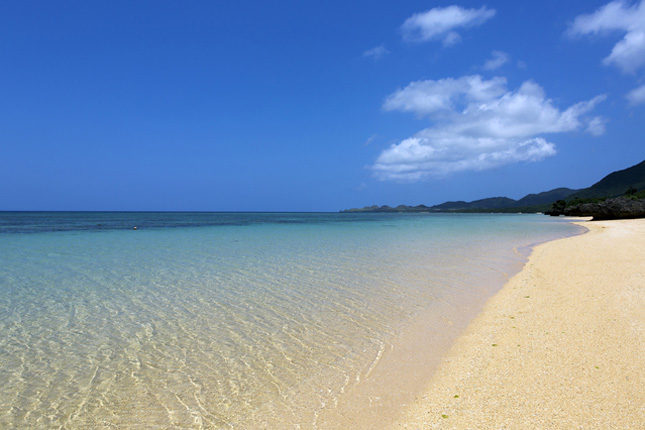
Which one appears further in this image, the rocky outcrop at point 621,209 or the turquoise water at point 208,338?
the rocky outcrop at point 621,209

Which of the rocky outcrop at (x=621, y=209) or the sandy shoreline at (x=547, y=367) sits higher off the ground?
the rocky outcrop at (x=621, y=209)

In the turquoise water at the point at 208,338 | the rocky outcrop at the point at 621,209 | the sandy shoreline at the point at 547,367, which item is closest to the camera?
the sandy shoreline at the point at 547,367

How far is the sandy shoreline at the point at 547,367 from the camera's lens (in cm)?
396

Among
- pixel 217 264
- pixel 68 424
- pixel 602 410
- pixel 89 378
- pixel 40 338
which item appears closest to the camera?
pixel 602 410

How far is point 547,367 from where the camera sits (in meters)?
5.21

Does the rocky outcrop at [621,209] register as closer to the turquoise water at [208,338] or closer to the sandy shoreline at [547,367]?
the turquoise water at [208,338]

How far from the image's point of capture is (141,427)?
4176 millimetres

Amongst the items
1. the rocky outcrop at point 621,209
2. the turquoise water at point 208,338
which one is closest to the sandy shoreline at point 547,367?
the turquoise water at point 208,338

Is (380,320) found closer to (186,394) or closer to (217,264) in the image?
(186,394)

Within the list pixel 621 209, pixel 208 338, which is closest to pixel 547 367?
pixel 208 338

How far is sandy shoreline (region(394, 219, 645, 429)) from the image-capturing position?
3965 millimetres

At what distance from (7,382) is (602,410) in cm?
796

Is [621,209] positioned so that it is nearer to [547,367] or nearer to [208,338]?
[547,367]

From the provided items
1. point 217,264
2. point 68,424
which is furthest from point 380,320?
point 217,264
